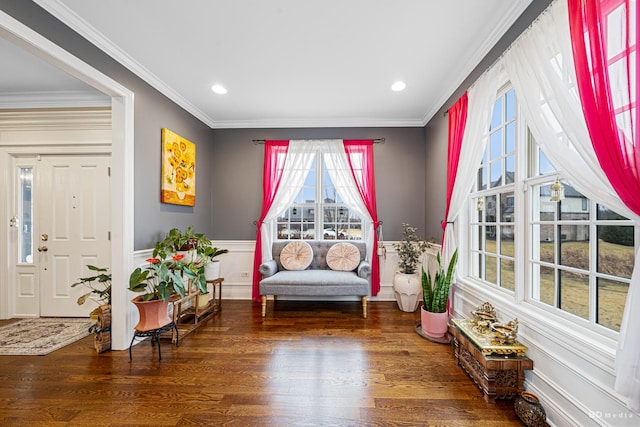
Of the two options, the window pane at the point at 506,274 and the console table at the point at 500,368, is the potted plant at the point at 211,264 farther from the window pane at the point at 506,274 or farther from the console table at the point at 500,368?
the window pane at the point at 506,274

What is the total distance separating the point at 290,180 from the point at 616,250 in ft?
10.6

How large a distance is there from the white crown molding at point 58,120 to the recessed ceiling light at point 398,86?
3238 millimetres

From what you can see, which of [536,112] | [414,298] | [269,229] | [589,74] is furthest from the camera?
[269,229]

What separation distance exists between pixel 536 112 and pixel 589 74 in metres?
0.32

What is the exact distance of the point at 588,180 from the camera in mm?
1185

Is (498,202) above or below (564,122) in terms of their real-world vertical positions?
below

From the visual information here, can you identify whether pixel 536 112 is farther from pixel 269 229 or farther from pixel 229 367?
pixel 269 229

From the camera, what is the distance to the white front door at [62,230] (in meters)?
3.01

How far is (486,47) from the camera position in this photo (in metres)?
2.05

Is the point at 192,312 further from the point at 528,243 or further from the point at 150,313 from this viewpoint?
the point at 528,243

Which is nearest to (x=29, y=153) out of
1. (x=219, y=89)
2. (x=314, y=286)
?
(x=219, y=89)

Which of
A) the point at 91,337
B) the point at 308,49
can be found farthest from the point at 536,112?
the point at 91,337

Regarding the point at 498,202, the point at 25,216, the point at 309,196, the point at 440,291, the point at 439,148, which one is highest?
the point at 439,148

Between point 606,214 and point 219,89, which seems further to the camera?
point 219,89
